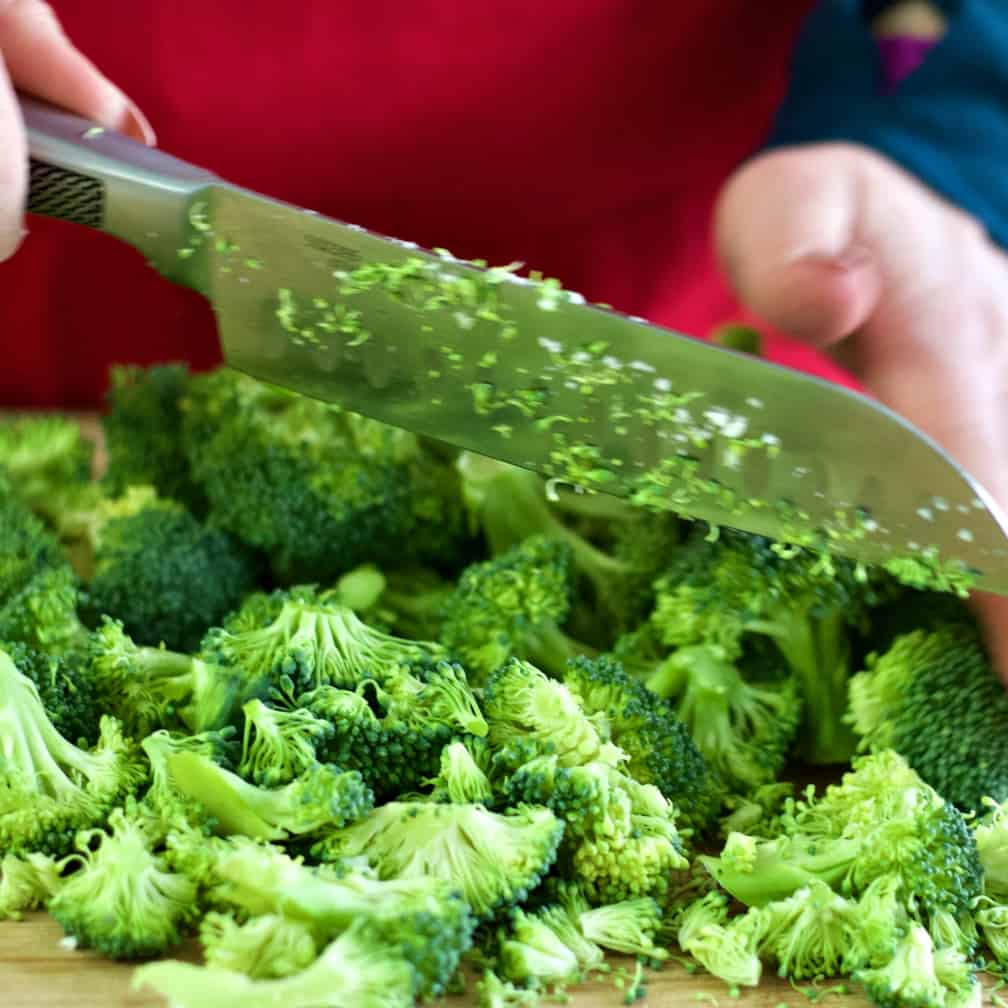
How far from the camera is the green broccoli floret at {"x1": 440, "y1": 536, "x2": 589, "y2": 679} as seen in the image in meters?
1.08

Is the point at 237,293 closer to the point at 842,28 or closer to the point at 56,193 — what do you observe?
the point at 56,193

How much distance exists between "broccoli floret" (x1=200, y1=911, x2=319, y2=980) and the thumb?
2.49 feet

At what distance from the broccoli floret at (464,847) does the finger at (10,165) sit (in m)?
0.52

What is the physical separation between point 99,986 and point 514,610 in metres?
0.45

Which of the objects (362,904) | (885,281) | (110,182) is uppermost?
(110,182)

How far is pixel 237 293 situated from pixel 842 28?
3.02 ft

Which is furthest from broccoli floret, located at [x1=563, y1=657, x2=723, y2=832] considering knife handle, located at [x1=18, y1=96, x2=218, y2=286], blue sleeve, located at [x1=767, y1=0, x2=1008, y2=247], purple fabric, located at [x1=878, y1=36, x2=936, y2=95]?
purple fabric, located at [x1=878, y1=36, x2=936, y2=95]

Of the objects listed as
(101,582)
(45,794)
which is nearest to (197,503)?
(101,582)

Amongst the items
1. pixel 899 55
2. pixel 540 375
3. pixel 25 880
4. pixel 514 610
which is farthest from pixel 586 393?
pixel 899 55

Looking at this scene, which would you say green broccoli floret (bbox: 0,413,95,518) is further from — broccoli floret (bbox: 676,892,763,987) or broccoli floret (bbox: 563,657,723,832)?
broccoli floret (bbox: 676,892,763,987)

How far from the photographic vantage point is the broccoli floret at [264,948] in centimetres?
76

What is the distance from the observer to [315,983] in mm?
722

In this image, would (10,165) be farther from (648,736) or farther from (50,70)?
(648,736)

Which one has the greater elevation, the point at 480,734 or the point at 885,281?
the point at 885,281
